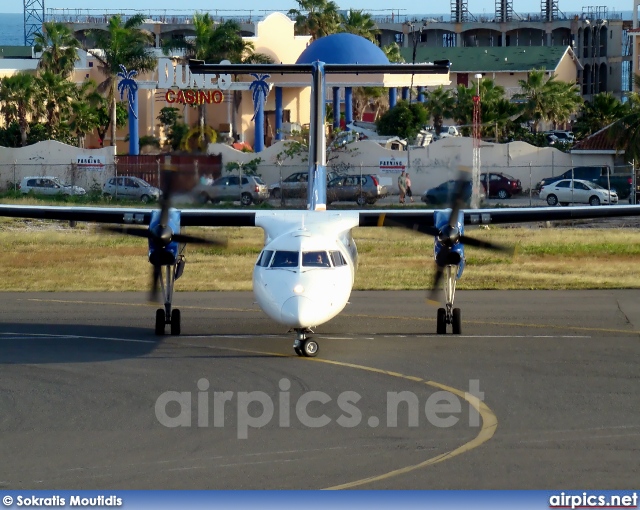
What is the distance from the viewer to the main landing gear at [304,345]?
18.6m

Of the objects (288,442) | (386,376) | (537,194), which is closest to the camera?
(288,442)

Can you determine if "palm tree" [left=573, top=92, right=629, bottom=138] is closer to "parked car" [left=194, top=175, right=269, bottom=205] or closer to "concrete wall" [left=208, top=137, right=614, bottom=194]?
"concrete wall" [left=208, top=137, right=614, bottom=194]

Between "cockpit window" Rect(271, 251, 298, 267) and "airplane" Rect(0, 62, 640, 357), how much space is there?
2cm

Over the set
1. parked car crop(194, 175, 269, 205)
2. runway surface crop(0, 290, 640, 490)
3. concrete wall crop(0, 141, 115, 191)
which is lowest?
runway surface crop(0, 290, 640, 490)

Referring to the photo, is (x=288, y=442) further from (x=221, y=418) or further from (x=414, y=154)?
(x=414, y=154)

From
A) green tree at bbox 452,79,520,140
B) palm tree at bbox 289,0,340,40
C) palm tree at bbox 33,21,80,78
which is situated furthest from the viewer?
palm tree at bbox 289,0,340,40

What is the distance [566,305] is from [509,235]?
1601cm

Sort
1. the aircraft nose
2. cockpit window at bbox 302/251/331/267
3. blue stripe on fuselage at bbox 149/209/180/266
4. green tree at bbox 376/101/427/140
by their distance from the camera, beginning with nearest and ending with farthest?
1. the aircraft nose
2. cockpit window at bbox 302/251/331/267
3. blue stripe on fuselage at bbox 149/209/180/266
4. green tree at bbox 376/101/427/140

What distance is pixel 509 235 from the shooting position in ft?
134

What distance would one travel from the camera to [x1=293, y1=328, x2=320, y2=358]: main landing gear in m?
18.6

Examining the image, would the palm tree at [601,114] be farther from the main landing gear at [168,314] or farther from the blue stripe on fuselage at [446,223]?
the main landing gear at [168,314]

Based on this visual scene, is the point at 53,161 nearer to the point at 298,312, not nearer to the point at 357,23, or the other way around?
the point at 357,23

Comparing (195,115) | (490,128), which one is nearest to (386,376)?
(490,128)

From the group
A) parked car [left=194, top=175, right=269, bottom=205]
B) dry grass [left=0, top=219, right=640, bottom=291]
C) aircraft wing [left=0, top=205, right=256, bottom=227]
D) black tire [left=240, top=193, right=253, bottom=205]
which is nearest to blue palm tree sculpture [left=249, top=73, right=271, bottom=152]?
parked car [left=194, top=175, right=269, bottom=205]
